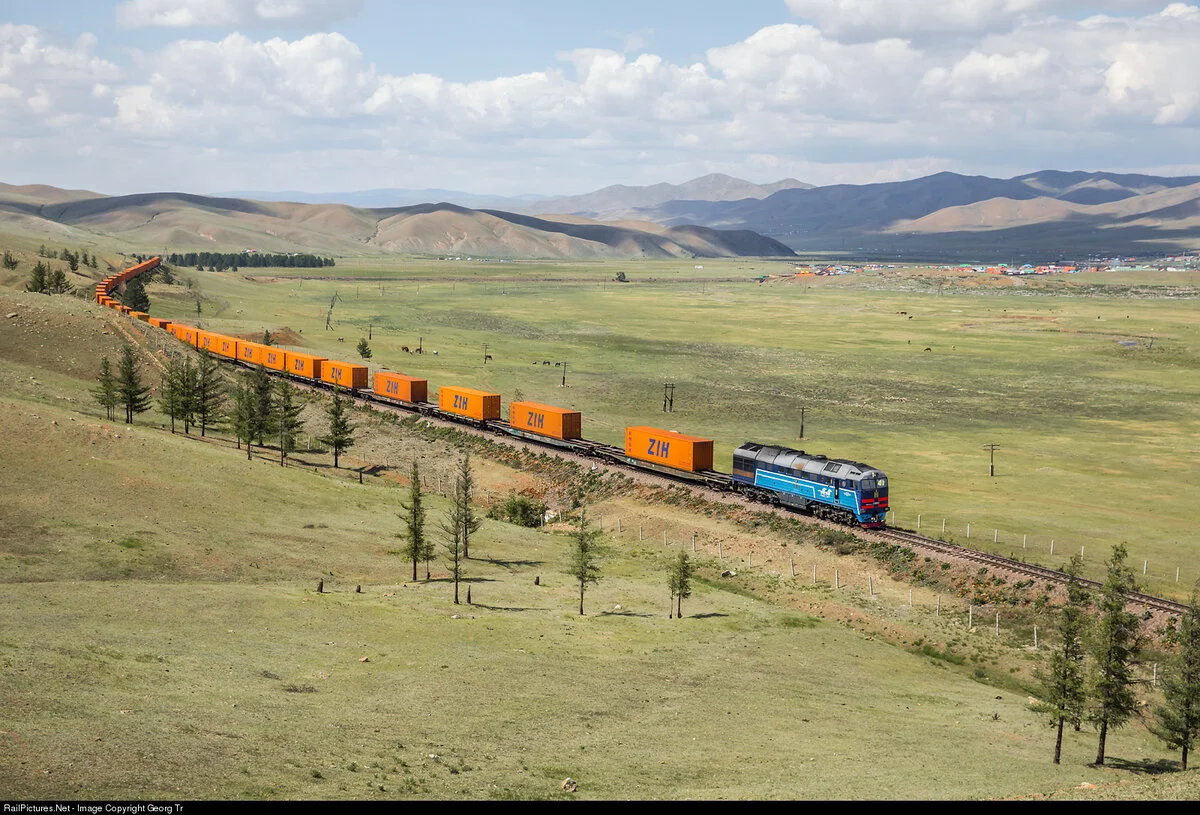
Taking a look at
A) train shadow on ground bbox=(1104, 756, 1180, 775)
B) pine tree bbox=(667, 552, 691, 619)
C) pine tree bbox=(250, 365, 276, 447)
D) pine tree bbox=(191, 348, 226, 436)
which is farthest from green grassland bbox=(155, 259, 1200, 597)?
pine tree bbox=(191, 348, 226, 436)

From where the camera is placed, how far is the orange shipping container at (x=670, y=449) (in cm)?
7338

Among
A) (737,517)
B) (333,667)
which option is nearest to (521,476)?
(737,517)

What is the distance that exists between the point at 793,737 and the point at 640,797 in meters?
9.49

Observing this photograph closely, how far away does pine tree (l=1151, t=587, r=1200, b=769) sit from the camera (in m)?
35.6

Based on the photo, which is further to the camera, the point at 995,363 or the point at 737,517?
the point at 995,363

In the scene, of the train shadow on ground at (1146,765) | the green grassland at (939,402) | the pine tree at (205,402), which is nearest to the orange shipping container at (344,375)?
the pine tree at (205,402)

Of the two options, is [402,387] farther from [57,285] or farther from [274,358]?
[57,285]

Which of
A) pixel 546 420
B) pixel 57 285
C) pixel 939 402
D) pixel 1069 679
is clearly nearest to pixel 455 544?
pixel 1069 679

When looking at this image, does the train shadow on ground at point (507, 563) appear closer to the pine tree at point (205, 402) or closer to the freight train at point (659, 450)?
the freight train at point (659, 450)

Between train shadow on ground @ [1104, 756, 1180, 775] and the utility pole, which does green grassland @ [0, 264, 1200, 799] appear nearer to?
train shadow on ground @ [1104, 756, 1180, 775]

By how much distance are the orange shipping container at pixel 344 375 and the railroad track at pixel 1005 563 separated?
61.7 metres

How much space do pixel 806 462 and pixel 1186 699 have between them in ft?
105

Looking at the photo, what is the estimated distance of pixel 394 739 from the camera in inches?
1224
